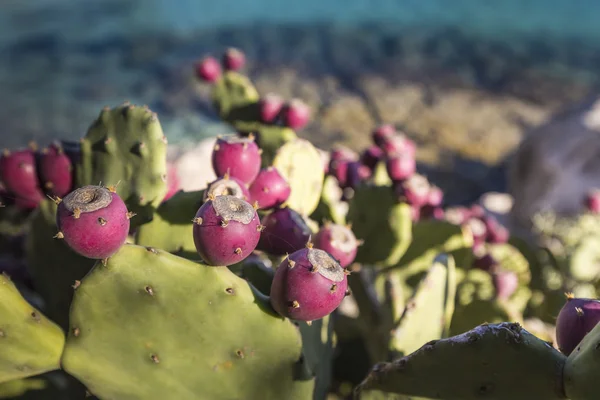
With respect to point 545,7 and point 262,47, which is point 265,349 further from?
point 545,7

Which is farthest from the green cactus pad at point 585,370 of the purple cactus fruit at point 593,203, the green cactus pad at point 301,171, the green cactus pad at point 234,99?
the purple cactus fruit at point 593,203

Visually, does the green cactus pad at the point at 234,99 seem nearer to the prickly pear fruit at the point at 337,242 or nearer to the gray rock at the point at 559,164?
the prickly pear fruit at the point at 337,242

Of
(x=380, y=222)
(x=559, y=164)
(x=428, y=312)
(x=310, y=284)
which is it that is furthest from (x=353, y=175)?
(x=559, y=164)

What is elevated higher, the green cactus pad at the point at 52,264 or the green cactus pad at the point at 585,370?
the green cactus pad at the point at 585,370

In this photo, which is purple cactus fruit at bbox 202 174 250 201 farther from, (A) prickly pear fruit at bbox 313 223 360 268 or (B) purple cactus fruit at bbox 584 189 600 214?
(B) purple cactus fruit at bbox 584 189 600 214

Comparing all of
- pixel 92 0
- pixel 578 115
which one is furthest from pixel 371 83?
pixel 92 0
